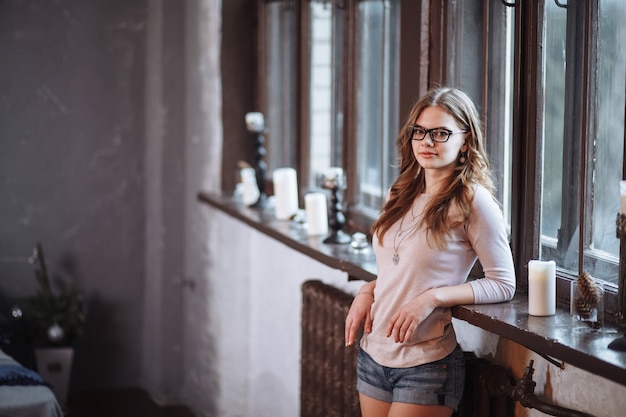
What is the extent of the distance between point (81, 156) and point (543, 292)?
340cm

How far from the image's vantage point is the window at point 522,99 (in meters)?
2.33

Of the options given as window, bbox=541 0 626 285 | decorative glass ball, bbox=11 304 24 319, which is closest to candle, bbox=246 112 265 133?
decorative glass ball, bbox=11 304 24 319

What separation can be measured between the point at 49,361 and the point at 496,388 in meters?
3.06

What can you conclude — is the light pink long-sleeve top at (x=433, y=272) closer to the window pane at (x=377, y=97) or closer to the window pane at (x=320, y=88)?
the window pane at (x=377, y=97)

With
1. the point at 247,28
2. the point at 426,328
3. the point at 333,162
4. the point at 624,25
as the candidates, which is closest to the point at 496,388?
the point at 426,328

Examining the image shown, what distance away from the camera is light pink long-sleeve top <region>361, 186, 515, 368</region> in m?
2.29

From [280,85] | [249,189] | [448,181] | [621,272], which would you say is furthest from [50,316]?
[621,272]

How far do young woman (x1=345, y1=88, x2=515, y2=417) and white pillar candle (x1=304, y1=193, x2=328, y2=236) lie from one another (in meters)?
1.09

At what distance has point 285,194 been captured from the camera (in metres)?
3.89

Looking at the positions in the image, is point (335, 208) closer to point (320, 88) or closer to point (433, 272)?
point (320, 88)

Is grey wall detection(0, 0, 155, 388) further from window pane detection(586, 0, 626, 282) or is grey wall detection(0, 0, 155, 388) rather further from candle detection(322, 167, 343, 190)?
window pane detection(586, 0, 626, 282)

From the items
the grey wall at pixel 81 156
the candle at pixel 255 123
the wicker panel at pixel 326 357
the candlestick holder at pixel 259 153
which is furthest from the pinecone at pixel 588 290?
the grey wall at pixel 81 156

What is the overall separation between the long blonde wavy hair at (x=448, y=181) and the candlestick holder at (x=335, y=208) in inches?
34.4

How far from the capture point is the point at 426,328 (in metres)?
2.36
